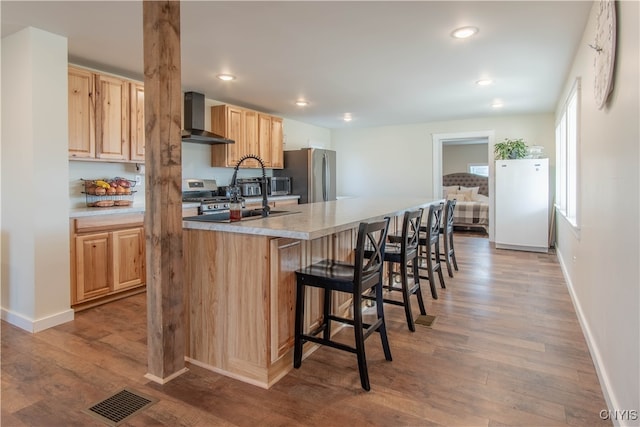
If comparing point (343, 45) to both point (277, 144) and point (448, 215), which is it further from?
point (277, 144)

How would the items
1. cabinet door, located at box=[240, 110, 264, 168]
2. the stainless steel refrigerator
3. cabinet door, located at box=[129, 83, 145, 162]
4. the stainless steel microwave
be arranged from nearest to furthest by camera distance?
1. cabinet door, located at box=[129, 83, 145, 162]
2. cabinet door, located at box=[240, 110, 264, 168]
3. the stainless steel microwave
4. the stainless steel refrigerator

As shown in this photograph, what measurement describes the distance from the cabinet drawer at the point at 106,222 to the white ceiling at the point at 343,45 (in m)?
1.49

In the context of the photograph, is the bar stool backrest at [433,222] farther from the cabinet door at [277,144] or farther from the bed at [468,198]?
the bed at [468,198]

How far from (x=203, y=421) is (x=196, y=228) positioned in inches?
40.3

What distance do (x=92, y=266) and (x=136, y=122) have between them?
4.93 ft

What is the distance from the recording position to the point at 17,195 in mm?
2941

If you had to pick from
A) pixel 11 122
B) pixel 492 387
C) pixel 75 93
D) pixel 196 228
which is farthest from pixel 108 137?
pixel 492 387

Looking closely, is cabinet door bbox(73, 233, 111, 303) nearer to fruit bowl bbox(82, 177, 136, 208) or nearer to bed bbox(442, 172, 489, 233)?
fruit bowl bbox(82, 177, 136, 208)

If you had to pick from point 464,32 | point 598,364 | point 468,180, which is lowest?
point 598,364

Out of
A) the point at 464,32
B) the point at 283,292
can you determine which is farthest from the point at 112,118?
the point at 464,32

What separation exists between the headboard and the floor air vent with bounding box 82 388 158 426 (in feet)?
34.0

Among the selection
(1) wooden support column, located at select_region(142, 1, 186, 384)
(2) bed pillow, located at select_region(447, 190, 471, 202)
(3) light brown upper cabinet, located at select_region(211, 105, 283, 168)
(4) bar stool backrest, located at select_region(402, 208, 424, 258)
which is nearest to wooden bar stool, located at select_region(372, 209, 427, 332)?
(4) bar stool backrest, located at select_region(402, 208, 424, 258)

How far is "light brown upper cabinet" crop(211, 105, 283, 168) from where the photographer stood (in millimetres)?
5105

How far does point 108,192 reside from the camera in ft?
12.2
